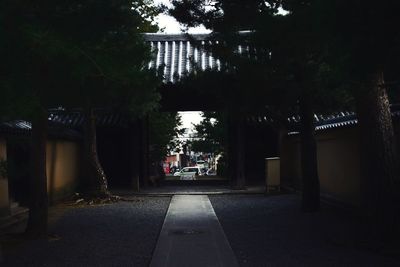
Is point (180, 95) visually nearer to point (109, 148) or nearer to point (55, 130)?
point (109, 148)

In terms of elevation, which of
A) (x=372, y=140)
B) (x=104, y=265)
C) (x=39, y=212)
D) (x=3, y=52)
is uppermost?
(x=3, y=52)

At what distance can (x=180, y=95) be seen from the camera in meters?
19.8

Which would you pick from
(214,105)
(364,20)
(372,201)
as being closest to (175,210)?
(372,201)

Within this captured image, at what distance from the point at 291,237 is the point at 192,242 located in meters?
1.86

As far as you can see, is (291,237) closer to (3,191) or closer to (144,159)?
(3,191)

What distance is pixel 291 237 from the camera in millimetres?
9039

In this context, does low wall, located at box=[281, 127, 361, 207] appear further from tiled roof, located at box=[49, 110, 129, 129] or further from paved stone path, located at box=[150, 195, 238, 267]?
tiled roof, located at box=[49, 110, 129, 129]

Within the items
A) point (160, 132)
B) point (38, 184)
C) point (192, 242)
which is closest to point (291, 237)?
point (192, 242)

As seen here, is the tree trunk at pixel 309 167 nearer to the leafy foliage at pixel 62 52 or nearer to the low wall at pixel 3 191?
the leafy foliage at pixel 62 52

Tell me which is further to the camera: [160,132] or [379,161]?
[160,132]

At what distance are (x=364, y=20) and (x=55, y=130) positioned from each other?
1305 centimetres

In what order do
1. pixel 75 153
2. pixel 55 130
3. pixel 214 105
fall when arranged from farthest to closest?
pixel 214 105 < pixel 75 153 < pixel 55 130

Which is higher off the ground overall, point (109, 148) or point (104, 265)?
point (109, 148)

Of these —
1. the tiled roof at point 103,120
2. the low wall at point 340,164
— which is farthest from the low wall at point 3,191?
the low wall at point 340,164
